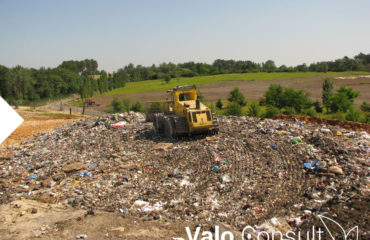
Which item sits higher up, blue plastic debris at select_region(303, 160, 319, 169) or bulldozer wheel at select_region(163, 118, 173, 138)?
bulldozer wheel at select_region(163, 118, 173, 138)

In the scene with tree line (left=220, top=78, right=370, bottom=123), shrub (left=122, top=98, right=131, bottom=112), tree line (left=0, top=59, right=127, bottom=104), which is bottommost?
tree line (left=220, top=78, right=370, bottom=123)

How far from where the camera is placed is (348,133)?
409 inches

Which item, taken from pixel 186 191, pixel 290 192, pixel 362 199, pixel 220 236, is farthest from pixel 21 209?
pixel 362 199

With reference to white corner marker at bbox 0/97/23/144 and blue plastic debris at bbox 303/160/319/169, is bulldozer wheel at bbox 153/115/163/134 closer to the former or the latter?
blue plastic debris at bbox 303/160/319/169

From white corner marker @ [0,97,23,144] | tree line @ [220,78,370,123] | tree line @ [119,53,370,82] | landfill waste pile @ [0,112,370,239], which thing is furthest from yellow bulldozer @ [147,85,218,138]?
tree line @ [119,53,370,82]

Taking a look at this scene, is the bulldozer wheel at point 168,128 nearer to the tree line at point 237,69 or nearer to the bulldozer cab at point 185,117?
the bulldozer cab at point 185,117

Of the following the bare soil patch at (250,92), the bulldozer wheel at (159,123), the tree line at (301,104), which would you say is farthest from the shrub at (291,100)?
A: the bulldozer wheel at (159,123)

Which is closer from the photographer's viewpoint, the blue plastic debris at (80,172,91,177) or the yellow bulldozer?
the blue plastic debris at (80,172,91,177)

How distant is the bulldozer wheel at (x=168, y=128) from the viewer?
399 inches

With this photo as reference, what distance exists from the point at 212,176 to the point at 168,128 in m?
3.48

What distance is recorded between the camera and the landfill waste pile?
5715mm

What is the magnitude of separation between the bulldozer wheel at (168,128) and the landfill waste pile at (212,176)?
0.26 meters

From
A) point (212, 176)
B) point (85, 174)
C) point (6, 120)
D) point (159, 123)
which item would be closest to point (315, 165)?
point (212, 176)

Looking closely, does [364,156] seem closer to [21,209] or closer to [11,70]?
[21,209]
